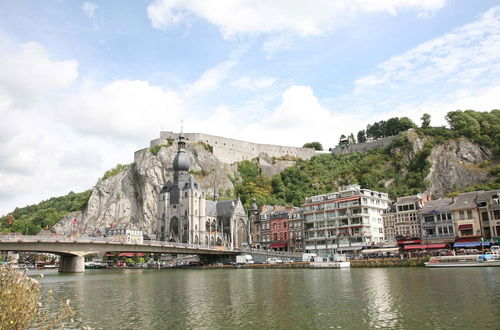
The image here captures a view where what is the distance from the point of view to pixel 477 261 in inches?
1690

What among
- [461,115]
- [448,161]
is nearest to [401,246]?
[448,161]

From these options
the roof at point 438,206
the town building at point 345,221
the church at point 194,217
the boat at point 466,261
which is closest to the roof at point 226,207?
the church at point 194,217

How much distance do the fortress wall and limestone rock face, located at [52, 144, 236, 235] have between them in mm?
38528

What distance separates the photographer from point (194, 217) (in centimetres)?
9200

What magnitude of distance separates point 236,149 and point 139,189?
32847 millimetres

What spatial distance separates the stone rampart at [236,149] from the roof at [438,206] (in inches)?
2894

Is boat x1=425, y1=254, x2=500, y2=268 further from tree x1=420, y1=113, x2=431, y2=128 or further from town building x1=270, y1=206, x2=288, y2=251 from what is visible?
tree x1=420, y1=113, x2=431, y2=128

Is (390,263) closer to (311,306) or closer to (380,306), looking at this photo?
(380,306)

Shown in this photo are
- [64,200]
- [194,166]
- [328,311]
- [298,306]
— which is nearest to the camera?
[328,311]

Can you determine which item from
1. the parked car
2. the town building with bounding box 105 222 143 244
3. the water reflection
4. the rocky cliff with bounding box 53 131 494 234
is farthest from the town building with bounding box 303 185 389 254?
the town building with bounding box 105 222 143 244

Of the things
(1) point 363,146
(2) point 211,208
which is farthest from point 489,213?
(1) point 363,146

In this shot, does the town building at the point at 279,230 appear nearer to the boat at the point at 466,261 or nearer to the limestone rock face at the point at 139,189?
the limestone rock face at the point at 139,189

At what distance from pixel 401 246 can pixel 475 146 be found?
4508 centimetres

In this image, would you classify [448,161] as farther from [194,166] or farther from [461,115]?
[194,166]
